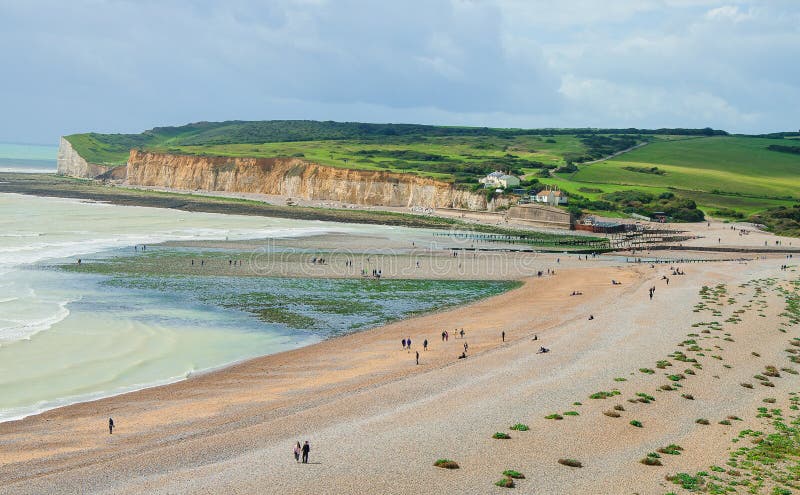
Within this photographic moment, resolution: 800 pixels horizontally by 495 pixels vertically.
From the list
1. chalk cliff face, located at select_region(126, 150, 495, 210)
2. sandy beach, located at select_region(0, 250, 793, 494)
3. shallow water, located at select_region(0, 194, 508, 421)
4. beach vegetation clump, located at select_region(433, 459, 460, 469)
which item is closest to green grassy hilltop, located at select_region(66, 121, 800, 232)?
chalk cliff face, located at select_region(126, 150, 495, 210)

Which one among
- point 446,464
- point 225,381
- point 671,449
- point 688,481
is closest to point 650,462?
point 671,449

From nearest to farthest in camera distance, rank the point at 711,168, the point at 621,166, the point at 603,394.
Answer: the point at 603,394 < the point at 621,166 < the point at 711,168

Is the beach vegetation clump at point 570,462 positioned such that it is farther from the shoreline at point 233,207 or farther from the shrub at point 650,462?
the shoreline at point 233,207

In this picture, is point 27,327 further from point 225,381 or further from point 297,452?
point 297,452

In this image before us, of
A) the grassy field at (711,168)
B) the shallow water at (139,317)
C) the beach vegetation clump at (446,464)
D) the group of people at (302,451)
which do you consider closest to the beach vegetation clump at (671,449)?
the beach vegetation clump at (446,464)

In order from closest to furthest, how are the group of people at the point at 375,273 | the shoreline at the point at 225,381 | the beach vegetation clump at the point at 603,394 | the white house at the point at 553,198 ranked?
the shoreline at the point at 225,381 < the beach vegetation clump at the point at 603,394 < the group of people at the point at 375,273 < the white house at the point at 553,198

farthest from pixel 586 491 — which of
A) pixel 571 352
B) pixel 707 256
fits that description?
pixel 707 256

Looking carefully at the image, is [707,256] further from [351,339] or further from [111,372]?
[111,372]
